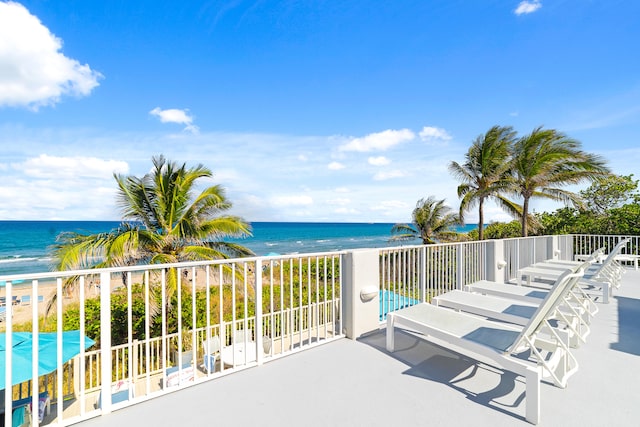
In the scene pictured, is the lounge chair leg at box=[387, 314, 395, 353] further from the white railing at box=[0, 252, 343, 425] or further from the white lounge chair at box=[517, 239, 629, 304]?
the white lounge chair at box=[517, 239, 629, 304]

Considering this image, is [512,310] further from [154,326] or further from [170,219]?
[154,326]

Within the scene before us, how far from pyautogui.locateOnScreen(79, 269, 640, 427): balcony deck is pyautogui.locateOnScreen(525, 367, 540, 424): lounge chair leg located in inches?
2.8

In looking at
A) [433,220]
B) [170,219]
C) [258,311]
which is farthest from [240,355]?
[433,220]

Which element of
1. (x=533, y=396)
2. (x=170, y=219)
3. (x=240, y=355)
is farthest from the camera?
(x=170, y=219)

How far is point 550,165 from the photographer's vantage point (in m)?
10.4

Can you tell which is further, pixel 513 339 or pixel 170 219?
pixel 170 219

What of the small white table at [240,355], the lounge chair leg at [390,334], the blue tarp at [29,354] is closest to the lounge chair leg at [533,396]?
the lounge chair leg at [390,334]

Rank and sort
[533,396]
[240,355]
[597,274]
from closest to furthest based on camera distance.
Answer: [533,396] < [240,355] < [597,274]

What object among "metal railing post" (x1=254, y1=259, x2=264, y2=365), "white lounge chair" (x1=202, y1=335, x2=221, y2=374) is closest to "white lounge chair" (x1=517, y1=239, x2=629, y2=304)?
"metal railing post" (x1=254, y1=259, x2=264, y2=365)

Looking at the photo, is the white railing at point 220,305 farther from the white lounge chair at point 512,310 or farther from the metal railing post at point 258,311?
the white lounge chair at point 512,310

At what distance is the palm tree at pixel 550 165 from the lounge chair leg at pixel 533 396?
10.6m

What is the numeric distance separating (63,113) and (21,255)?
16.8 m

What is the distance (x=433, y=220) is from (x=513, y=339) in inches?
559

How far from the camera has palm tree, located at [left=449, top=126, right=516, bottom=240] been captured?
11922mm
